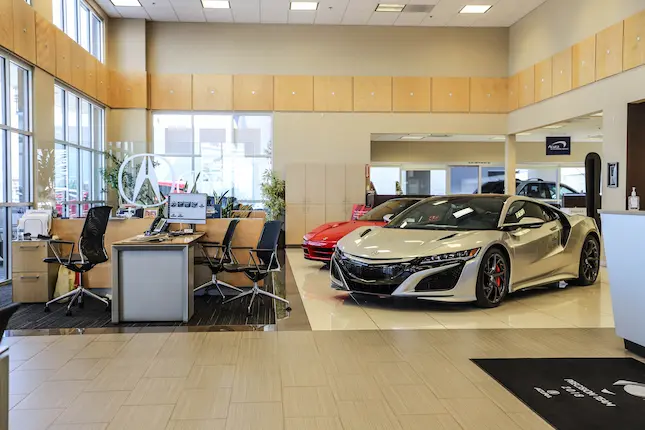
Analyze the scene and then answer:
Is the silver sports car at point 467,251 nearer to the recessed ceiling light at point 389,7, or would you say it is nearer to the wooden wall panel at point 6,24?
the wooden wall panel at point 6,24

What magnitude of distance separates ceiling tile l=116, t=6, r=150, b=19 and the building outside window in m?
4.30

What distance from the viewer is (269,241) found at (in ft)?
20.6

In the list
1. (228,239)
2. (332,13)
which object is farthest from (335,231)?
(332,13)

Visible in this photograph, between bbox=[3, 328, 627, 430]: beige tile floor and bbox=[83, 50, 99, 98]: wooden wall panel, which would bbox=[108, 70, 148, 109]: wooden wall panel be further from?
bbox=[3, 328, 627, 430]: beige tile floor

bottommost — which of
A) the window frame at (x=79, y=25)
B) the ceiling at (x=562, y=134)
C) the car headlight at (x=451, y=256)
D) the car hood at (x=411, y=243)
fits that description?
the car headlight at (x=451, y=256)

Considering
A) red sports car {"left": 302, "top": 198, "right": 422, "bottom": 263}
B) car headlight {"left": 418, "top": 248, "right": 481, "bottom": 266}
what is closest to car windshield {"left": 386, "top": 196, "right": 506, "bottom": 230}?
car headlight {"left": 418, "top": 248, "right": 481, "bottom": 266}

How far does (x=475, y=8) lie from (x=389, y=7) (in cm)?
191

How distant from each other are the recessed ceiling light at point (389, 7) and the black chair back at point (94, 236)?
862 cm

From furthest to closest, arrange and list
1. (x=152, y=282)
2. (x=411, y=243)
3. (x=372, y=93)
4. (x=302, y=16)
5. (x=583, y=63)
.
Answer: (x=372, y=93) → (x=302, y=16) → (x=583, y=63) → (x=411, y=243) → (x=152, y=282)

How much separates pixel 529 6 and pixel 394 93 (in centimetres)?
354

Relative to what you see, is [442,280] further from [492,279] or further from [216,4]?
[216,4]

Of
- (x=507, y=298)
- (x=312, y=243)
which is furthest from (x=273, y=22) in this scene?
(x=507, y=298)

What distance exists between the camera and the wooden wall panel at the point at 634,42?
900 cm

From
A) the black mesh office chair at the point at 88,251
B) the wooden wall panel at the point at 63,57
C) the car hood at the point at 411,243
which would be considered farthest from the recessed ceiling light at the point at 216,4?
the car hood at the point at 411,243
